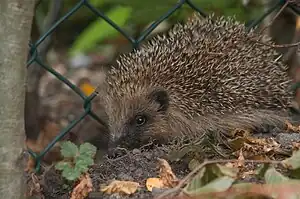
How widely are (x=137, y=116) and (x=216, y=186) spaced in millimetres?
1883

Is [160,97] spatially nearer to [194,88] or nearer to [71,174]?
[194,88]

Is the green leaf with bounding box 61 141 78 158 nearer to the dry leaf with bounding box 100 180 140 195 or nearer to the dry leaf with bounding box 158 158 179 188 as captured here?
the dry leaf with bounding box 100 180 140 195

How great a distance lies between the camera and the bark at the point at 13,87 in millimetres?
2625

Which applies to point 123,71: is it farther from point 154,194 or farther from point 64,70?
point 64,70

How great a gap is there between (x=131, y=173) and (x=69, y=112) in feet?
11.4

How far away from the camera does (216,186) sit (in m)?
2.64

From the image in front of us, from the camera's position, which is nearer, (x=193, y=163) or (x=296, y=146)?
(x=193, y=163)

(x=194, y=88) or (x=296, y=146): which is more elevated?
(x=194, y=88)

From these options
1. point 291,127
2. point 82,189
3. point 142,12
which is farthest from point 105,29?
point 82,189

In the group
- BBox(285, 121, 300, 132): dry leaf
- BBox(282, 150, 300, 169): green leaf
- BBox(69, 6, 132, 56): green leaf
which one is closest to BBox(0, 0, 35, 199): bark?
BBox(282, 150, 300, 169): green leaf

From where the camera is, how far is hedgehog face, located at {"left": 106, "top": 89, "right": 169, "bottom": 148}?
4.39 meters

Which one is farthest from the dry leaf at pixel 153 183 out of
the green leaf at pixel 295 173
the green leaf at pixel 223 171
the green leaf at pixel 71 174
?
the green leaf at pixel 295 173

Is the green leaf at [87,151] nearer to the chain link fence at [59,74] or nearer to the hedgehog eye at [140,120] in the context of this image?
the chain link fence at [59,74]

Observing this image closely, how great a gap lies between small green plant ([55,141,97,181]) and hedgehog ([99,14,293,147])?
974 millimetres
